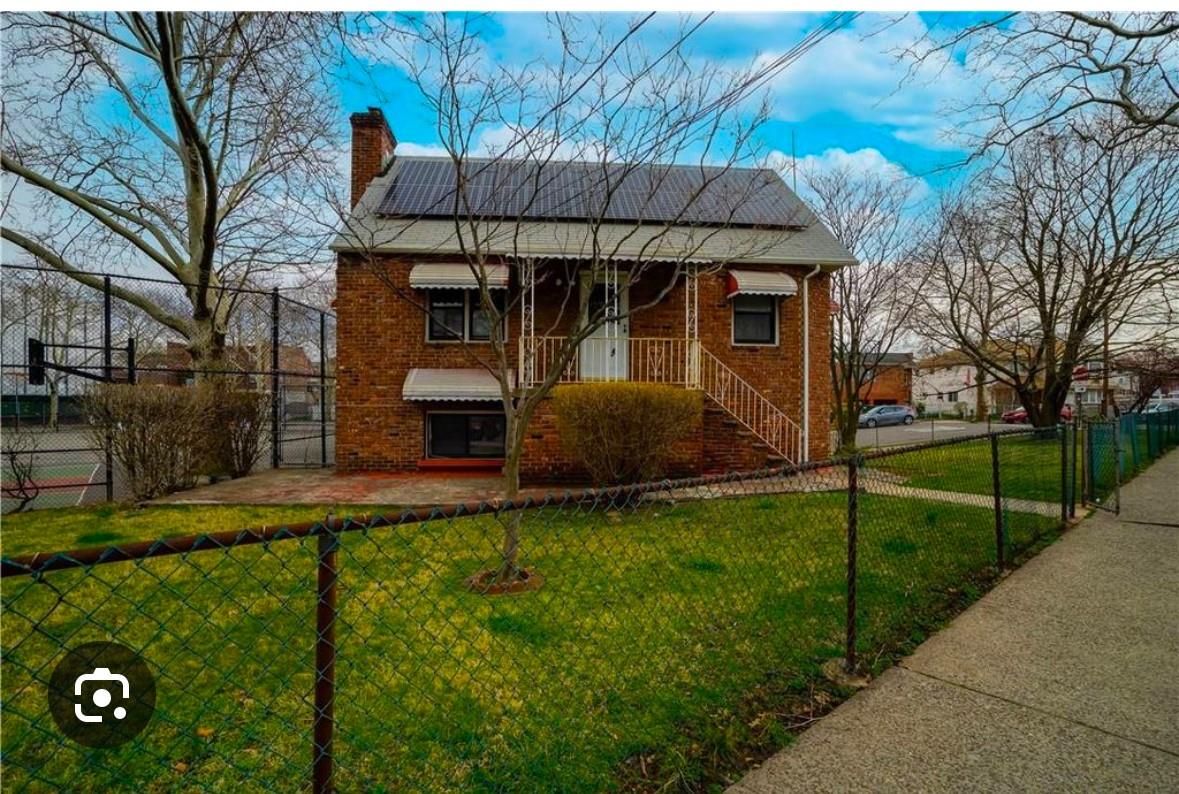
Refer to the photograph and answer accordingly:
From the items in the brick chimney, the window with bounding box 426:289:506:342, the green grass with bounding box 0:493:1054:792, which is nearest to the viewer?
the green grass with bounding box 0:493:1054:792

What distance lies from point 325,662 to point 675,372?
9.30m

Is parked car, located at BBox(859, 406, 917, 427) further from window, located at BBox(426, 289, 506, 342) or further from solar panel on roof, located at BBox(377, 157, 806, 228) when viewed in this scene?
window, located at BBox(426, 289, 506, 342)

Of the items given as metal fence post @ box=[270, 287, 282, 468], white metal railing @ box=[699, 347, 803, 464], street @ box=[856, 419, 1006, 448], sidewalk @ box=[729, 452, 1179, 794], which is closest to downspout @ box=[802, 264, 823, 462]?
white metal railing @ box=[699, 347, 803, 464]

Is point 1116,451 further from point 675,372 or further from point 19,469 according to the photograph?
point 19,469

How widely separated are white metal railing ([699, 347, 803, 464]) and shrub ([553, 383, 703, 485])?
2827 millimetres

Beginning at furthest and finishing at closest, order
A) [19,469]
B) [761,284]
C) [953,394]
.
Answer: [953,394], [761,284], [19,469]

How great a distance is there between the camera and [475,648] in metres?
3.46

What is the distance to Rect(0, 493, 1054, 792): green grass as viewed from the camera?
2391mm

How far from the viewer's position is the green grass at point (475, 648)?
2391mm

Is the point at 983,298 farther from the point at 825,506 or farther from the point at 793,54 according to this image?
the point at 793,54

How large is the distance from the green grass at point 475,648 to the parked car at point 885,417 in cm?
3010

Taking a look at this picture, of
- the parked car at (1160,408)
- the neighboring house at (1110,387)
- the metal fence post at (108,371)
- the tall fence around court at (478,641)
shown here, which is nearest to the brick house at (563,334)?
the metal fence post at (108,371)

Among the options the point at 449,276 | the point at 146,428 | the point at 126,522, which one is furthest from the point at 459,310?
the point at 126,522

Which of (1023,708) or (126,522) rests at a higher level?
(126,522)
